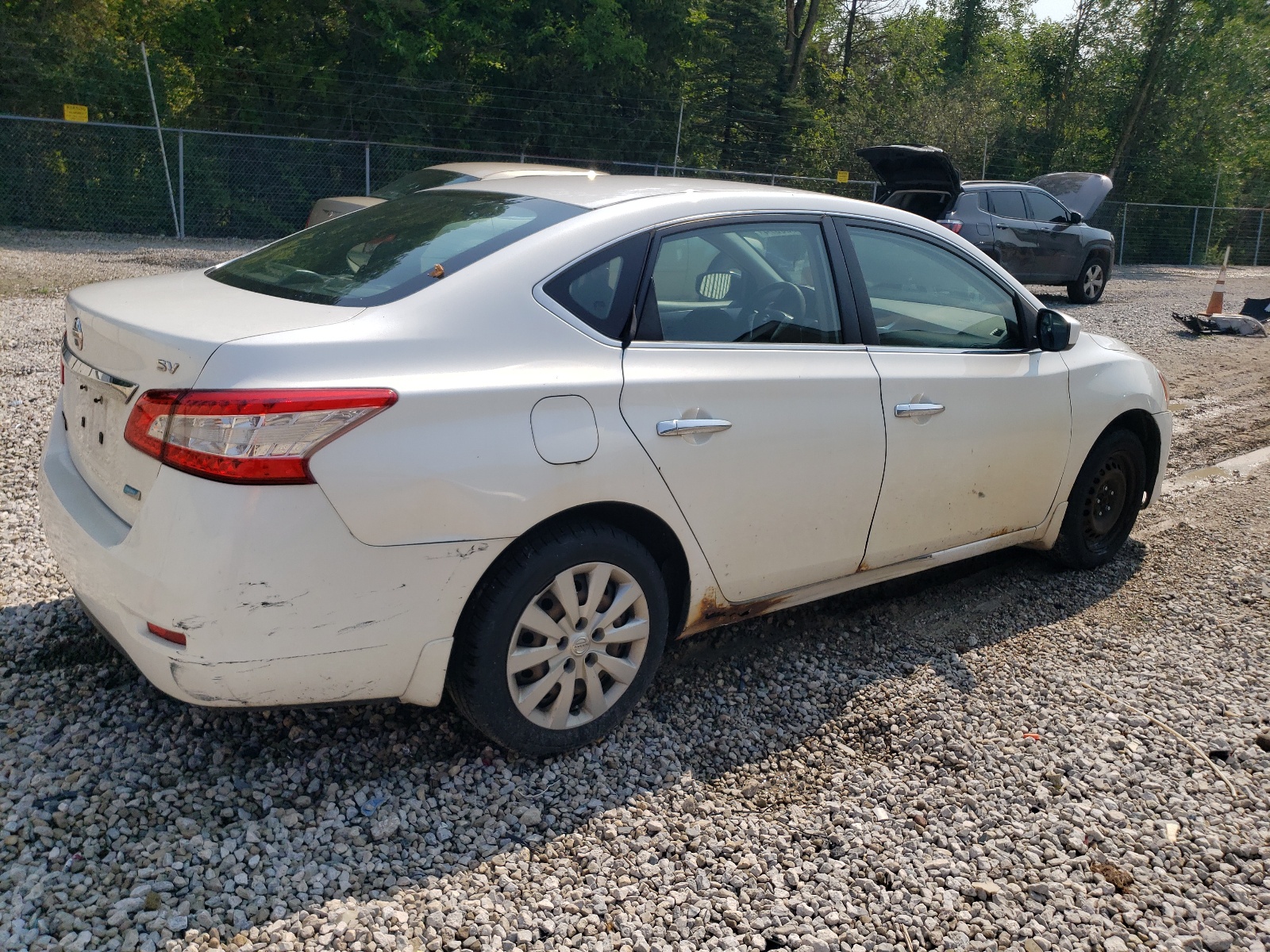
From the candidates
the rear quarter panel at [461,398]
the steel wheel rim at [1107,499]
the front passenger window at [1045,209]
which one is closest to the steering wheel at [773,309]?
the rear quarter panel at [461,398]

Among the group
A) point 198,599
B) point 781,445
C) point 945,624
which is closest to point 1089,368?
point 945,624

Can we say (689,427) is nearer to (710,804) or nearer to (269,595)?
(710,804)

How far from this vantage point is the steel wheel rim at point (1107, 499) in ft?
16.4

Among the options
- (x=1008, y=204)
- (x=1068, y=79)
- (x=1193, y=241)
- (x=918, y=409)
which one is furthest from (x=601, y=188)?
(x=1068, y=79)

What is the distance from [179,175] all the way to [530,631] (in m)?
18.2

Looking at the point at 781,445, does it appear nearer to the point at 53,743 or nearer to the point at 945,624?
the point at 945,624

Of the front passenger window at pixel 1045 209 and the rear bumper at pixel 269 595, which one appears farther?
the front passenger window at pixel 1045 209

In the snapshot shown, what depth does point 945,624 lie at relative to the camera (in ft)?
14.8

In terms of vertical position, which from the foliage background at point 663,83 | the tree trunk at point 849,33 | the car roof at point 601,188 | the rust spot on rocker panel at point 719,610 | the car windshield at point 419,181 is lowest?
the rust spot on rocker panel at point 719,610

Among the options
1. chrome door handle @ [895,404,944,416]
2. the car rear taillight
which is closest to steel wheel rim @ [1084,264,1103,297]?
chrome door handle @ [895,404,944,416]

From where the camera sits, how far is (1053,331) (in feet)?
14.6

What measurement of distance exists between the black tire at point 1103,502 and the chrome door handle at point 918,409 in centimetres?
126

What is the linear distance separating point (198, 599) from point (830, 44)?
42529 mm

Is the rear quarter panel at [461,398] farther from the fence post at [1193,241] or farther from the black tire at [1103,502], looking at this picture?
the fence post at [1193,241]
